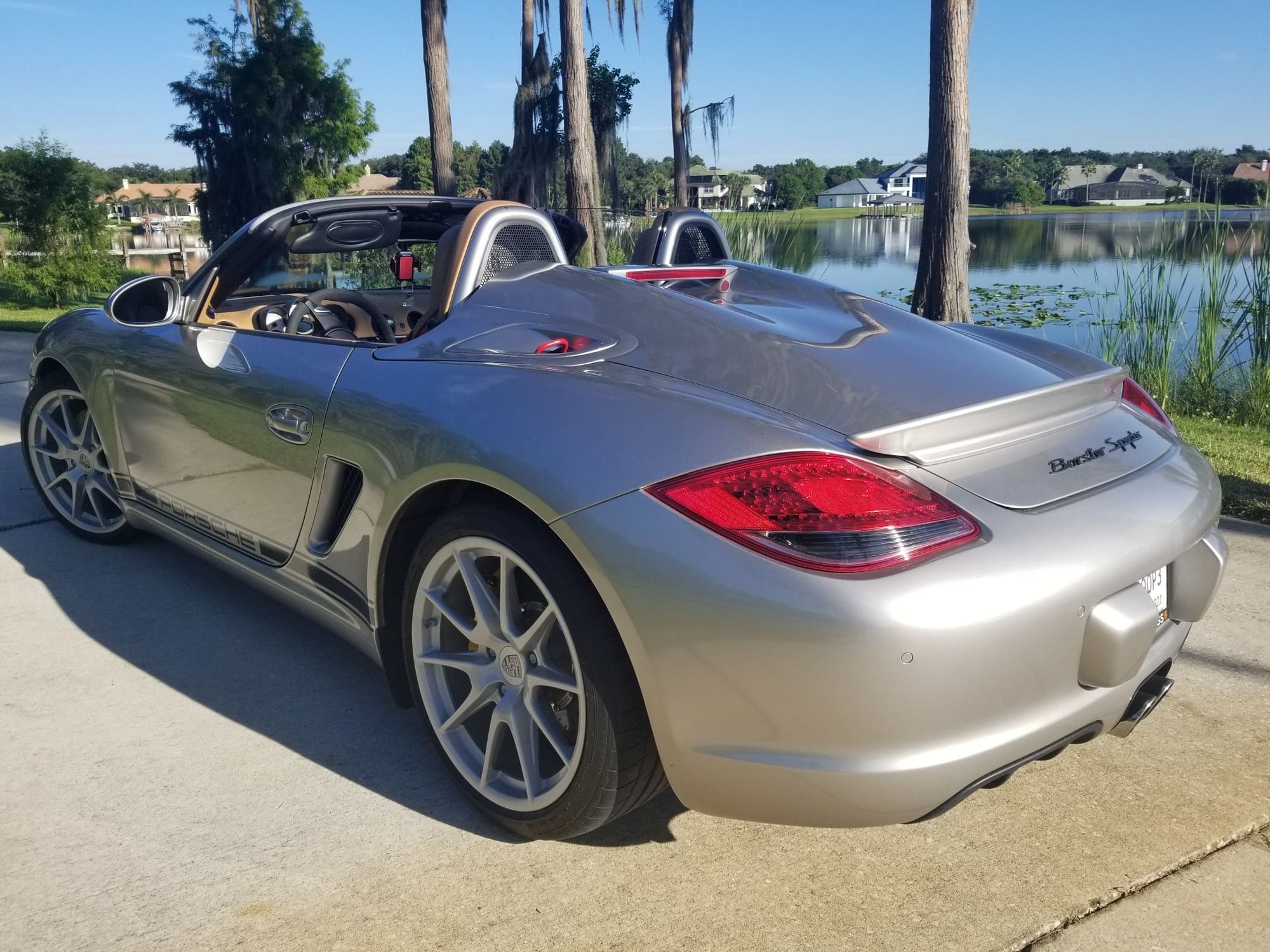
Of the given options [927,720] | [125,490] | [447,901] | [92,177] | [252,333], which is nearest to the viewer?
[927,720]

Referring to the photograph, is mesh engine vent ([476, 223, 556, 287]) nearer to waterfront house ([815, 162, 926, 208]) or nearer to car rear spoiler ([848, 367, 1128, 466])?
car rear spoiler ([848, 367, 1128, 466])

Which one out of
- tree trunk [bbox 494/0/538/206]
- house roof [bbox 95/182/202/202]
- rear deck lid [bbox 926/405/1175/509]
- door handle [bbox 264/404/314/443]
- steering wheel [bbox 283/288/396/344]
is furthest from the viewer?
house roof [bbox 95/182/202/202]

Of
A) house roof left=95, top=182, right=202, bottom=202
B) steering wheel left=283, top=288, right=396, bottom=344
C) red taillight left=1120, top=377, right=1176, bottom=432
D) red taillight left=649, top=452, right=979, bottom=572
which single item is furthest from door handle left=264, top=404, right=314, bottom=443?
house roof left=95, top=182, right=202, bottom=202

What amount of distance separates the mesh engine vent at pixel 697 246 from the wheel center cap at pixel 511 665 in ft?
6.32

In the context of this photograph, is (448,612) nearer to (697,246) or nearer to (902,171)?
(697,246)

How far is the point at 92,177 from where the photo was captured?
1786 cm

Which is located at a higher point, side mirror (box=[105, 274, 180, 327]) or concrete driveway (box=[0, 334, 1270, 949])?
side mirror (box=[105, 274, 180, 327])

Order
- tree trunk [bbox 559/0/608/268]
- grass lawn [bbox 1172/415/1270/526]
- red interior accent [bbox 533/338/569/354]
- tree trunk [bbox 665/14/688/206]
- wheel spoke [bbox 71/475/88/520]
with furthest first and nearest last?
tree trunk [bbox 665/14/688/206], tree trunk [bbox 559/0/608/268], grass lawn [bbox 1172/415/1270/526], wheel spoke [bbox 71/475/88/520], red interior accent [bbox 533/338/569/354]

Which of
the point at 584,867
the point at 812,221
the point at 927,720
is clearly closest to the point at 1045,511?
the point at 927,720

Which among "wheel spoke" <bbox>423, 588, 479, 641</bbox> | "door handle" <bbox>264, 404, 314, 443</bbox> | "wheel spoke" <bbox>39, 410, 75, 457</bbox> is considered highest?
"door handle" <bbox>264, 404, 314, 443</bbox>

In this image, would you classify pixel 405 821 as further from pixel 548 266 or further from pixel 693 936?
pixel 548 266

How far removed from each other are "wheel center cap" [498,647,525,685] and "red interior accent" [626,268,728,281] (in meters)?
1.24

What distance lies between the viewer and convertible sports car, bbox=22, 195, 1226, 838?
1829 millimetres

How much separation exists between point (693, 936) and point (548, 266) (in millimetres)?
1781
